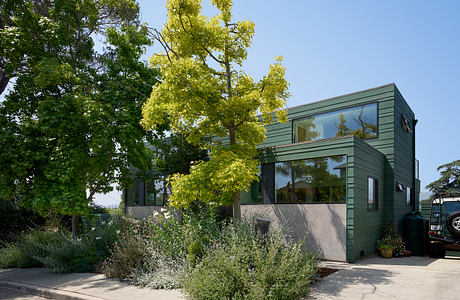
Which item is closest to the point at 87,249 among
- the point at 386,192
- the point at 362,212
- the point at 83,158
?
the point at 83,158

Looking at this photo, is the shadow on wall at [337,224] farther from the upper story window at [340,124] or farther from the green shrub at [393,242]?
the upper story window at [340,124]

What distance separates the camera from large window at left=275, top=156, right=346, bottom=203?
1023 cm

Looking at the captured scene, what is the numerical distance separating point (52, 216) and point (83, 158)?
5.06m

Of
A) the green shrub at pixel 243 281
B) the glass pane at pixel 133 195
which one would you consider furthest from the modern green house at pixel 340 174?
the glass pane at pixel 133 195

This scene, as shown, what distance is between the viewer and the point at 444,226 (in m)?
11.1

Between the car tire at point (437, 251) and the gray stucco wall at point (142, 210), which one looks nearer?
the car tire at point (437, 251)

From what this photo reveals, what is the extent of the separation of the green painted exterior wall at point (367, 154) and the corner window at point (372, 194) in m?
0.19

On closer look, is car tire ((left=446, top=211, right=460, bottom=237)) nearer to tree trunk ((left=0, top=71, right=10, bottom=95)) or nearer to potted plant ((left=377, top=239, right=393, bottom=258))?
potted plant ((left=377, top=239, right=393, bottom=258))

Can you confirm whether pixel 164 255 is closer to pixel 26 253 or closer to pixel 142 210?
pixel 26 253

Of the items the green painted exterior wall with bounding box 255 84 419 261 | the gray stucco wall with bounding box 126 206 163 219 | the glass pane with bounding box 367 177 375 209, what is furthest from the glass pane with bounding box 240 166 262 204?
the gray stucco wall with bounding box 126 206 163 219

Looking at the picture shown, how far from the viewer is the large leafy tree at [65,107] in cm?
1033

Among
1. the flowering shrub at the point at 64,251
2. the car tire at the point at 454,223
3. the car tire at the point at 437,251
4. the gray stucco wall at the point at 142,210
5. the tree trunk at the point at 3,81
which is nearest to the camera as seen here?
the flowering shrub at the point at 64,251

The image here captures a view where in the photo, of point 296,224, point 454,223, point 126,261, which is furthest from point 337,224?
point 126,261

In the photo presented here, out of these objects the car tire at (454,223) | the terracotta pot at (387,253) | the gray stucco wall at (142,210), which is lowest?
the terracotta pot at (387,253)
